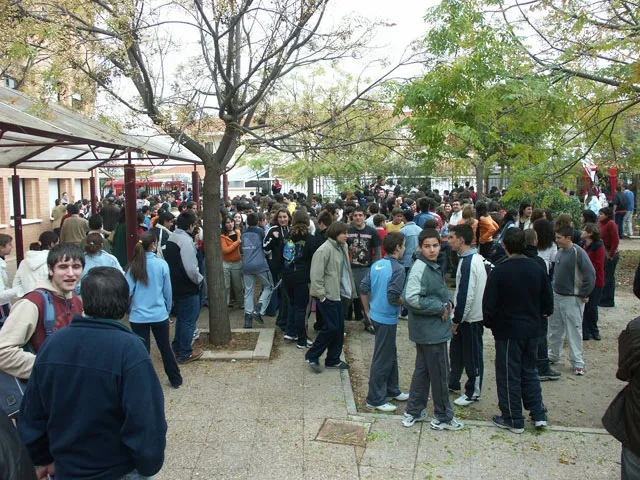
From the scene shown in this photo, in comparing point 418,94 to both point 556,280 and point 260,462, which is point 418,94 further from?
point 260,462

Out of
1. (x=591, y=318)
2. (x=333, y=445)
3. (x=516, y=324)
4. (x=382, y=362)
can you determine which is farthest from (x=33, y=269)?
(x=591, y=318)

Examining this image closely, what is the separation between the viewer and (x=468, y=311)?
5578mm

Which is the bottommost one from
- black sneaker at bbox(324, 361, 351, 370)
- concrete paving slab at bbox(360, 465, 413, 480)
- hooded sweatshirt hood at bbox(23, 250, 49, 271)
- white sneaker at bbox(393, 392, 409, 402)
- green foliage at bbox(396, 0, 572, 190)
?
concrete paving slab at bbox(360, 465, 413, 480)

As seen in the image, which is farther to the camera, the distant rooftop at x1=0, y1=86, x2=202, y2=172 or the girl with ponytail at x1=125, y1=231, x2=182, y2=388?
the distant rooftop at x1=0, y1=86, x2=202, y2=172

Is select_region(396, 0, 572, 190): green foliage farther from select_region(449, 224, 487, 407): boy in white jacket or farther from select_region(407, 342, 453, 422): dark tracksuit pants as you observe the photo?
select_region(407, 342, 453, 422): dark tracksuit pants

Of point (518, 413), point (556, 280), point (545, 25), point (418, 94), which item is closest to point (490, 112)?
point (418, 94)

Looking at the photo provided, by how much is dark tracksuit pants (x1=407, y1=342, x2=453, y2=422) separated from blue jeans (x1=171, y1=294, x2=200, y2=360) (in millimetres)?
2984

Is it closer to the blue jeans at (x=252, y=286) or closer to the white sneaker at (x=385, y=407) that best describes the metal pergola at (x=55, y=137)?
the blue jeans at (x=252, y=286)

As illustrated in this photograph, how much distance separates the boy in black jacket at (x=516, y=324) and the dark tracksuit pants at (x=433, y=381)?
1.66ft

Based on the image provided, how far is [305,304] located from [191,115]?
2912mm

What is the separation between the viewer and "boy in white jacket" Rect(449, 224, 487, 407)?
555 centimetres

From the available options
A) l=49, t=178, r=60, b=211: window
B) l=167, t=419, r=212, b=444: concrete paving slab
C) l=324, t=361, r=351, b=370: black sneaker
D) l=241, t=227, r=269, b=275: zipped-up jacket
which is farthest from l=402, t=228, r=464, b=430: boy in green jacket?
l=49, t=178, r=60, b=211: window

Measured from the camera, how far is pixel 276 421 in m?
5.31

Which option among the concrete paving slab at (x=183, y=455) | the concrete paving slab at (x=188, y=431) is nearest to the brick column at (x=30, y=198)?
the concrete paving slab at (x=188, y=431)
